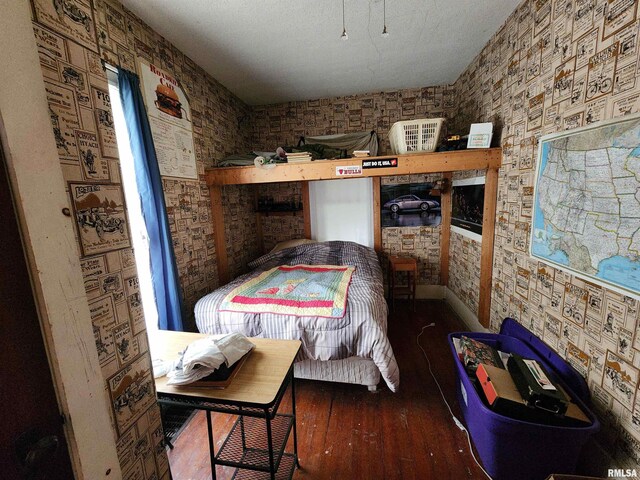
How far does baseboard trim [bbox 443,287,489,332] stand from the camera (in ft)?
8.28

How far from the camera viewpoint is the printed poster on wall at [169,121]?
190 centimetres

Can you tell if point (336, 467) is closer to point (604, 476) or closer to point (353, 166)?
point (604, 476)

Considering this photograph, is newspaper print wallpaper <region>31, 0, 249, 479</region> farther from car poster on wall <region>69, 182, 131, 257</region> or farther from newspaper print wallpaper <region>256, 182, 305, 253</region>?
newspaper print wallpaper <region>256, 182, 305, 253</region>

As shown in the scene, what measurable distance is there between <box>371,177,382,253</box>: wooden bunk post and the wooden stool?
26 cm

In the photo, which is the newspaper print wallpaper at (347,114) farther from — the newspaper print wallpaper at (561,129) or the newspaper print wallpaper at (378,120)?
the newspaper print wallpaper at (561,129)

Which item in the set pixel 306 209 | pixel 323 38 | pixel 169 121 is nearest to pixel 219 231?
pixel 169 121

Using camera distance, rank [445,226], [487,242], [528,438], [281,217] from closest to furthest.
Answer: [528,438] → [487,242] → [445,226] → [281,217]

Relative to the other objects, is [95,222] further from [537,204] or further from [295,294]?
[537,204]

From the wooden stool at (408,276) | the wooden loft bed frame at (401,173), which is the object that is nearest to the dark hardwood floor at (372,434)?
the wooden loft bed frame at (401,173)

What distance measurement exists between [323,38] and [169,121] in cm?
139

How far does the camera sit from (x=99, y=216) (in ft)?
1.84

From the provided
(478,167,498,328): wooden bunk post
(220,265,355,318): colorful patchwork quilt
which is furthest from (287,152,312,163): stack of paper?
(478,167,498,328): wooden bunk post

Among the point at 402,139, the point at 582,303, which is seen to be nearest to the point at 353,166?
the point at 402,139

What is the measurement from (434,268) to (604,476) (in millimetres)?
2392
